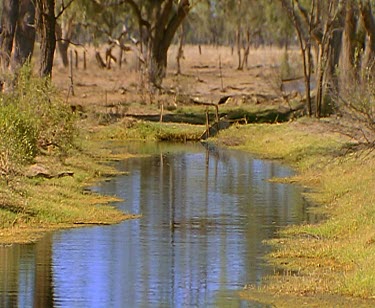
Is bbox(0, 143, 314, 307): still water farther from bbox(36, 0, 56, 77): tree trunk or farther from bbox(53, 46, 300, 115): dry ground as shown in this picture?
bbox(53, 46, 300, 115): dry ground

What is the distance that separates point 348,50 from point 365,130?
617 inches

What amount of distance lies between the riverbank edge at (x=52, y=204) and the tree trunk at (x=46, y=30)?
8.89 m

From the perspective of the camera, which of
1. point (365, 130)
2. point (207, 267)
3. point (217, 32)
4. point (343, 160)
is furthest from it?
point (217, 32)

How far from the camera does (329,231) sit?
16.7 meters

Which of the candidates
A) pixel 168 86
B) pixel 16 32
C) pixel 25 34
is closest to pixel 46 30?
pixel 25 34

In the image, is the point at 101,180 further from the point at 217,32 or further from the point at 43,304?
the point at 217,32

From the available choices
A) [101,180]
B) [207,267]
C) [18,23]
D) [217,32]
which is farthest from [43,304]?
[217,32]

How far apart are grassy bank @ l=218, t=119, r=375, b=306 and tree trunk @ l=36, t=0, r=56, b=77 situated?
24.1 ft

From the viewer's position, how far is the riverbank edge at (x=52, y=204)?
16.5m

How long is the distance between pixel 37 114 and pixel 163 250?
30.8 feet

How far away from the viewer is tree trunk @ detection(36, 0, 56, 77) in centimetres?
3212

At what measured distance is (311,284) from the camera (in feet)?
41.7

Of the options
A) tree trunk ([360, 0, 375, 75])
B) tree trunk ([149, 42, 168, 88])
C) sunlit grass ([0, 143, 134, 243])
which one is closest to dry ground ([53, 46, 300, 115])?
tree trunk ([149, 42, 168, 88])

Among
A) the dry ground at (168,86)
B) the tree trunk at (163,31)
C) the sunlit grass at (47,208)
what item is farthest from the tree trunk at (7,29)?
the sunlit grass at (47,208)
